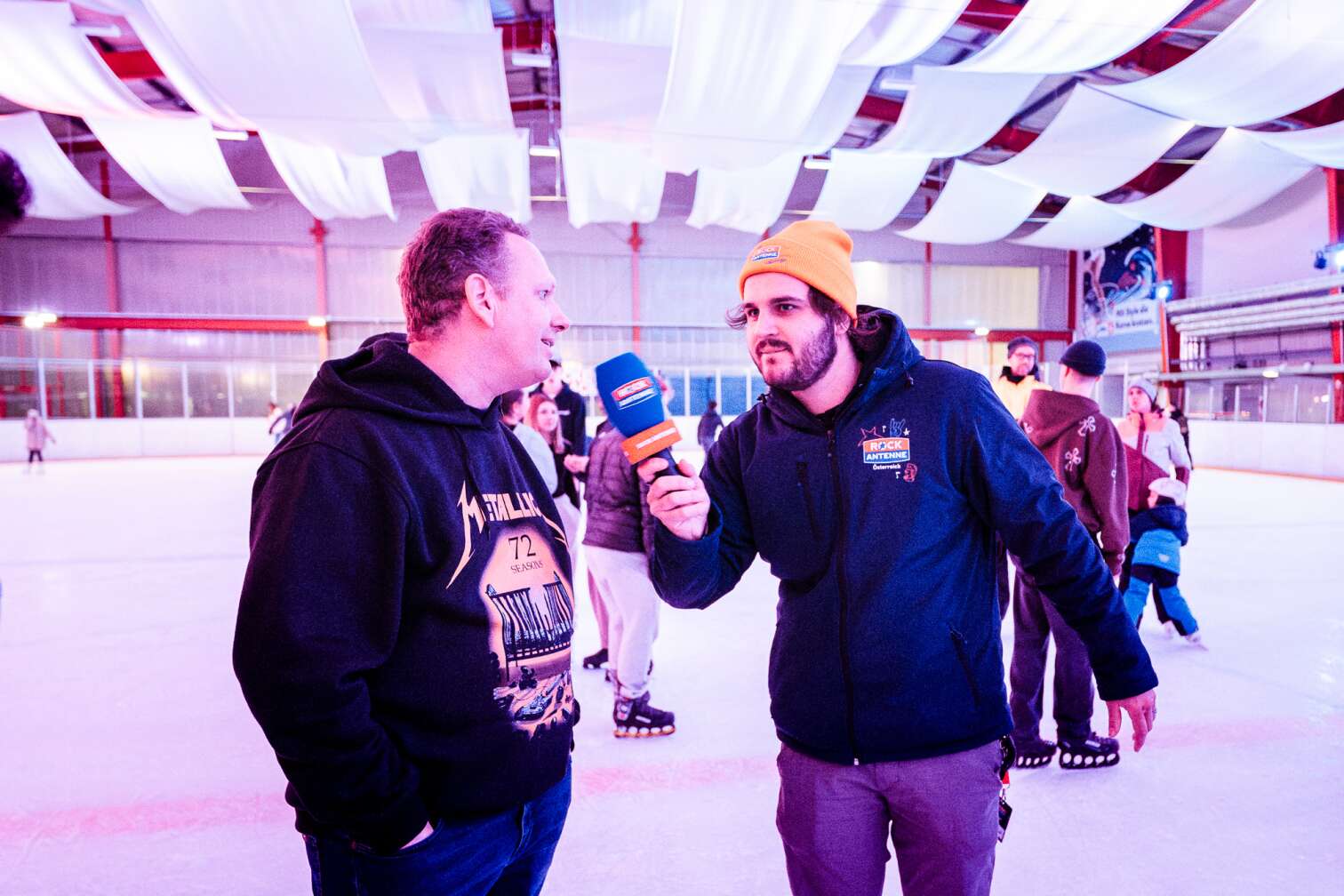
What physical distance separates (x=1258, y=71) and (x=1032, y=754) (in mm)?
10281

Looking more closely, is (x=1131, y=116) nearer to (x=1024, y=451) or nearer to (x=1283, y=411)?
(x=1283, y=411)

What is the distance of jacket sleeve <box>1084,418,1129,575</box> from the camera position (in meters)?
3.11

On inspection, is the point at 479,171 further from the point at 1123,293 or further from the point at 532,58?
the point at 1123,293

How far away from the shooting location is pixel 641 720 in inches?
131

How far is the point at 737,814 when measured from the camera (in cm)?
264

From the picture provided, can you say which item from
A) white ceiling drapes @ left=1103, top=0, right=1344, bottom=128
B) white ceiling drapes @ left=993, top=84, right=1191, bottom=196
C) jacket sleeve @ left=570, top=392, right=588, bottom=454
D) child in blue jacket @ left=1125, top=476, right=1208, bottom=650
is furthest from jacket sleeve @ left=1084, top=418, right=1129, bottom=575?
white ceiling drapes @ left=993, top=84, right=1191, bottom=196

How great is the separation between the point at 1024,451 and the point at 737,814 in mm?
1744

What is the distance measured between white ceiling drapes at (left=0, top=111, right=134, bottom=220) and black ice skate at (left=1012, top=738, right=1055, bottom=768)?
16215 mm

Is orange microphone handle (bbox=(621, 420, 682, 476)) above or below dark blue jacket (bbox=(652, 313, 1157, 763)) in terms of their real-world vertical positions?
above

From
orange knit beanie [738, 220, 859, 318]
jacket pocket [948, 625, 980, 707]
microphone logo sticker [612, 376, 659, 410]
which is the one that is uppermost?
orange knit beanie [738, 220, 859, 318]

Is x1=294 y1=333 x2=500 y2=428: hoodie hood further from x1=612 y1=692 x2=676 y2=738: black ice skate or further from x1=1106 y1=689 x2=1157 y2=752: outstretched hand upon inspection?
x1=612 y1=692 x2=676 y2=738: black ice skate

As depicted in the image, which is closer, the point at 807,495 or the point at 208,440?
the point at 807,495

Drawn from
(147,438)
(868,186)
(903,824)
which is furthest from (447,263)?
(147,438)

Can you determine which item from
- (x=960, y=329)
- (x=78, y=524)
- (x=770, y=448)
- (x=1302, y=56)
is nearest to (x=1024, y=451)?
(x=770, y=448)
